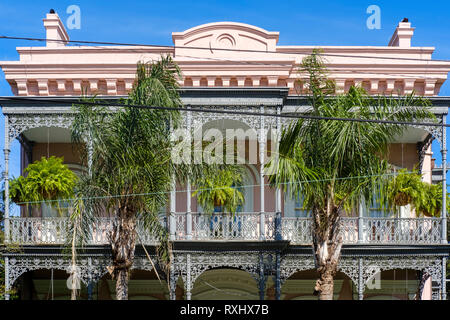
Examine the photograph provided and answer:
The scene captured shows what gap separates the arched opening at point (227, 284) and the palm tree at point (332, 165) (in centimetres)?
512

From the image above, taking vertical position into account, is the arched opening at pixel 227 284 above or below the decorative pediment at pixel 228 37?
below

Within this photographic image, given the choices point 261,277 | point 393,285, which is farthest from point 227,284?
point 393,285

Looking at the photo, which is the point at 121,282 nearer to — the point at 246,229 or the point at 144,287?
the point at 246,229

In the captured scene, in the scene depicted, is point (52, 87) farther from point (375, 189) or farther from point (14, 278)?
point (375, 189)

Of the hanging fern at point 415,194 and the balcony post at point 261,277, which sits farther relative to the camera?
the hanging fern at point 415,194

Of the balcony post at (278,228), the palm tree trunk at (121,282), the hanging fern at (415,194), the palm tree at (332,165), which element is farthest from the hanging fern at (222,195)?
the hanging fern at (415,194)

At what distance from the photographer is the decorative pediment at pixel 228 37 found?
21875 millimetres

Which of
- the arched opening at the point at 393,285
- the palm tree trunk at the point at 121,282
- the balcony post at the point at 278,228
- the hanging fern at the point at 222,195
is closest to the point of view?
the palm tree trunk at the point at 121,282

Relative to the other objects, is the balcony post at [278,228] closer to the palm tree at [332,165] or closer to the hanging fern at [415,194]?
the hanging fern at [415,194]

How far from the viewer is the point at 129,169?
1541 cm

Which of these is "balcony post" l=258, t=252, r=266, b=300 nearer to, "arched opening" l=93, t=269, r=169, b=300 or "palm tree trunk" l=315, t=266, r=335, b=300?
"palm tree trunk" l=315, t=266, r=335, b=300

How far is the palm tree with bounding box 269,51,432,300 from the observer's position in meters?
15.5

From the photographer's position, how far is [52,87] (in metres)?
21.5

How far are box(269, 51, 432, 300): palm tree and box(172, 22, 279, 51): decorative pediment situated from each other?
240 inches
